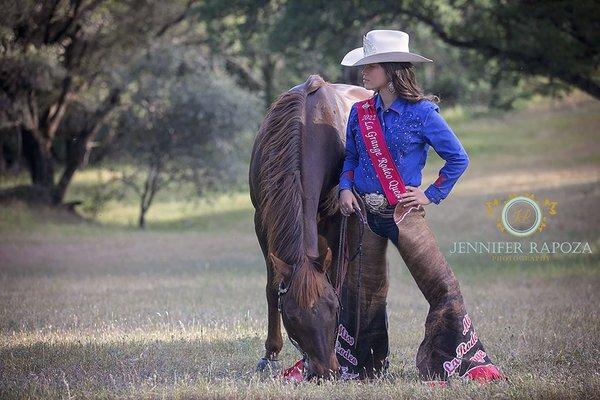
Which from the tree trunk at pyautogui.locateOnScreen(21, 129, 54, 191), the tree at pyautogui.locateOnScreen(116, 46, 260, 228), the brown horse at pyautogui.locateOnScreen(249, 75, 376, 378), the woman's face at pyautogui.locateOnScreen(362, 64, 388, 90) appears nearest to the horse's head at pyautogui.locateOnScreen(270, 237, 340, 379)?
the brown horse at pyautogui.locateOnScreen(249, 75, 376, 378)

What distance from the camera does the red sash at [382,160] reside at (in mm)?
5688

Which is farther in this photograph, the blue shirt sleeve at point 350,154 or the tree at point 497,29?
the tree at point 497,29

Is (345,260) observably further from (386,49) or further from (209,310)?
(209,310)

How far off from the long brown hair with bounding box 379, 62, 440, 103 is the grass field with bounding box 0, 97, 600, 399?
183 cm

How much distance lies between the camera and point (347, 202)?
228 inches

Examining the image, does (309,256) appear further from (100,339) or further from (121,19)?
(121,19)

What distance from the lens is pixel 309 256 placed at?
541 centimetres

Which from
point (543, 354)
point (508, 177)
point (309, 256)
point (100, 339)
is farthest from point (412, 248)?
point (508, 177)

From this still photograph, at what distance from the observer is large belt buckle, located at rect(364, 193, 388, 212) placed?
5750 millimetres

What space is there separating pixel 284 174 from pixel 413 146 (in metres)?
0.85

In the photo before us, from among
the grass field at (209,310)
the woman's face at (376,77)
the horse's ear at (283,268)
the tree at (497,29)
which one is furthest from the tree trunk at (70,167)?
the horse's ear at (283,268)

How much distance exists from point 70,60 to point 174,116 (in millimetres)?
3639

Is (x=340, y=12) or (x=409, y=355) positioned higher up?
(x=340, y=12)

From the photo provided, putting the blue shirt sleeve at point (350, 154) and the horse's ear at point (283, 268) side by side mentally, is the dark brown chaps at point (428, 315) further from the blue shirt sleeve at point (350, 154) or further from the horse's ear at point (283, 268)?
the horse's ear at point (283, 268)
